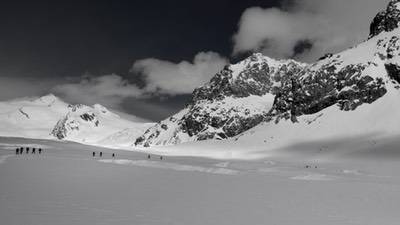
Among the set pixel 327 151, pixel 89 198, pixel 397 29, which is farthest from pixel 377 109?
pixel 89 198

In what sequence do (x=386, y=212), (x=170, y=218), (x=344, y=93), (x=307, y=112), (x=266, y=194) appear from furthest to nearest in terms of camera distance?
(x=307, y=112), (x=344, y=93), (x=266, y=194), (x=386, y=212), (x=170, y=218)

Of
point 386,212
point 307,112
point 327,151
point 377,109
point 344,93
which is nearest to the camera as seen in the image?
point 386,212

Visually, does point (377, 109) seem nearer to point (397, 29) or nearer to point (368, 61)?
Answer: point (368, 61)

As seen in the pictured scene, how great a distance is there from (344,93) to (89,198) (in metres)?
171

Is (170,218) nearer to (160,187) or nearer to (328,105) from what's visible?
(160,187)

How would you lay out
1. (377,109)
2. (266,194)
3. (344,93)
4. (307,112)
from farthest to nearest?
(307,112) → (344,93) → (377,109) → (266,194)

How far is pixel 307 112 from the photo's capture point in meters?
188

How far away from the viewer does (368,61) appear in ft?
591

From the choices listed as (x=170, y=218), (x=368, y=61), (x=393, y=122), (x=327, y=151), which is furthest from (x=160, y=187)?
(x=368, y=61)

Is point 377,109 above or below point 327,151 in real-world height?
above

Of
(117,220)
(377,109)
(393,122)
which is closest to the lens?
(117,220)

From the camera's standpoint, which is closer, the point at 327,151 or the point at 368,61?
the point at 327,151

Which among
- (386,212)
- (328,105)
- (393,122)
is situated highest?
(328,105)

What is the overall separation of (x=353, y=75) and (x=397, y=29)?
40.4m
